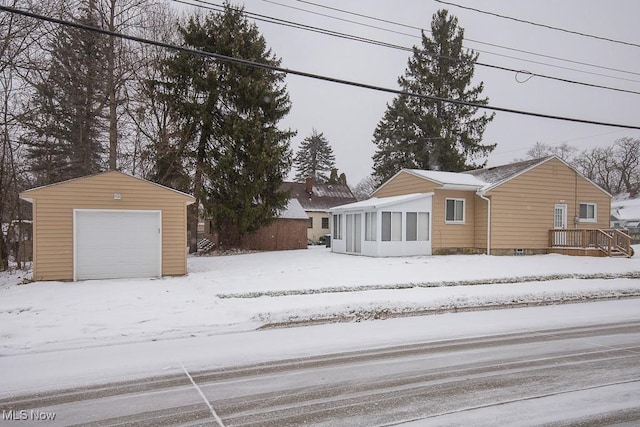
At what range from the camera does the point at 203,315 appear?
898 centimetres

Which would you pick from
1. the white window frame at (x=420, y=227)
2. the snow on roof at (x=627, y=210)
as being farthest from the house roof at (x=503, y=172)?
the snow on roof at (x=627, y=210)

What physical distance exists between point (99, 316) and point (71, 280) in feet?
19.5

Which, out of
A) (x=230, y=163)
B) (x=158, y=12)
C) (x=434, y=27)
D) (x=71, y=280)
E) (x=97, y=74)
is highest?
(x=434, y=27)

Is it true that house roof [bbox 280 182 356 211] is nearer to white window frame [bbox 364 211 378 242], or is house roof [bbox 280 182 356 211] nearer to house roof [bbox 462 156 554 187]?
house roof [bbox 462 156 554 187]

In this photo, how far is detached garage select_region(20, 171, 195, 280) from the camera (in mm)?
13508

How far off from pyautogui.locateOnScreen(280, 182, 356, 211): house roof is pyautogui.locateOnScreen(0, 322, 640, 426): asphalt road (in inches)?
1490

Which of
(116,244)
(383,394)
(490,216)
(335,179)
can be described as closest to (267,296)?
(116,244)

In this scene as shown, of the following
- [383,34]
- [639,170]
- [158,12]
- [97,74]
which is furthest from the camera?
[639,170]

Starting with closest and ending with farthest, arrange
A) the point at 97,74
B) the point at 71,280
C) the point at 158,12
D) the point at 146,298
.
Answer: the point at 146,298
the point at 71,280
the point at 97,74
the point at 158,12

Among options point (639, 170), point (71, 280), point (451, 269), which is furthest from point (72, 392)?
point (639, 170)

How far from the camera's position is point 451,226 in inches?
875

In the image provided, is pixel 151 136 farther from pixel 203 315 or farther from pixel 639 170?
pixel 639 170

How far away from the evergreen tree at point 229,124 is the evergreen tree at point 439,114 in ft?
48.9

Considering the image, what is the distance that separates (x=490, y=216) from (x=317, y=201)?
2529cm
